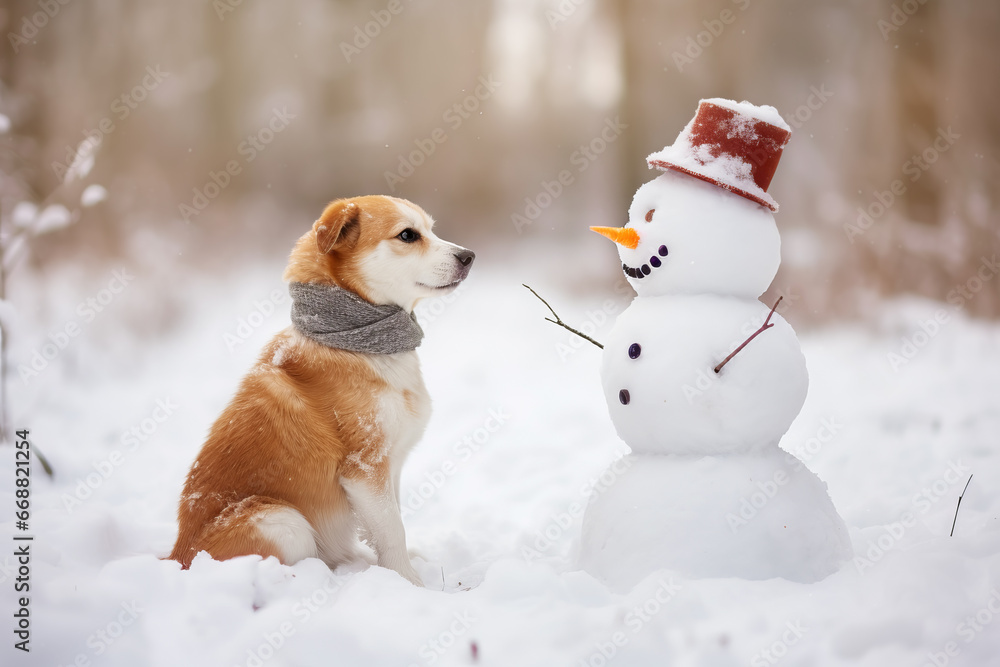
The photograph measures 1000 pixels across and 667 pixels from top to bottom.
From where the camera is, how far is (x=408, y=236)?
209 cm

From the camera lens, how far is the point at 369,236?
2.05m

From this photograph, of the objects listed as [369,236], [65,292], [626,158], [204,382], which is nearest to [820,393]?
[626,158]

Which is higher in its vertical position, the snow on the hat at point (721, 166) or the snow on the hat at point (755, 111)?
the snow on the hat at point (755, 111)
